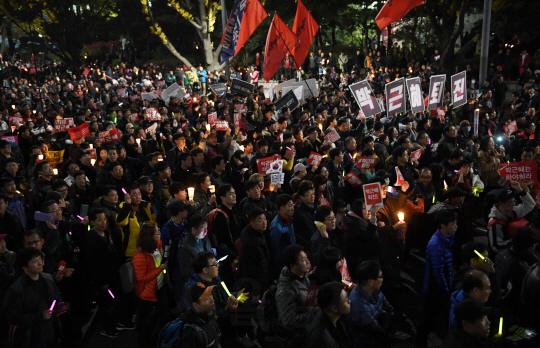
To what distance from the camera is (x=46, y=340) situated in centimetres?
444

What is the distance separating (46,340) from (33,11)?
1338 inches

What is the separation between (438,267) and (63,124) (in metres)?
9.37

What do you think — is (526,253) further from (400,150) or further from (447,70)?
(447,70)

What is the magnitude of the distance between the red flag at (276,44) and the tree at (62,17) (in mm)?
24008

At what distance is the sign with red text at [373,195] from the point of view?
225 inches

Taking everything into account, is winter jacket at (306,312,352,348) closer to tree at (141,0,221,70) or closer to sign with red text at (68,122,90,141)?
sign with red text at (68,122,90,141)

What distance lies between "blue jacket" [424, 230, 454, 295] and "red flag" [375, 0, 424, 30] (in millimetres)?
8839

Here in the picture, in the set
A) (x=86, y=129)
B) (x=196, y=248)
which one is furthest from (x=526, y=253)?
(x=86, y=129)

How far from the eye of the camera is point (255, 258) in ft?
16.3

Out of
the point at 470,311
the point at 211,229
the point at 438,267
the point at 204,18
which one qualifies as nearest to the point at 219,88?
the point at 211,229

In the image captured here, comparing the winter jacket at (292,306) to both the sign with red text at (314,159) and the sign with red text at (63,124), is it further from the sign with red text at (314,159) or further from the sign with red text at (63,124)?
Result: the sign with red text at (63,124)

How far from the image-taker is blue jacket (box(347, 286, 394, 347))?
386 centimetres

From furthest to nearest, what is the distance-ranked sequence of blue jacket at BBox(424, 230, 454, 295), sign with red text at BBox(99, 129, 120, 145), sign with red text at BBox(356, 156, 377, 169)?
sign with red text at BBox(99, 129, 120, 145) → sign with red text at BBox(356, 156, 377, 169) → blue jacket at BBox(424, 230, 454, 295)

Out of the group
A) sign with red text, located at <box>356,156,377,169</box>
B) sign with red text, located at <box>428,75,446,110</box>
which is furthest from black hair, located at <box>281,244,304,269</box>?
sign with red text, located at <box>428,75,446,110</box>
